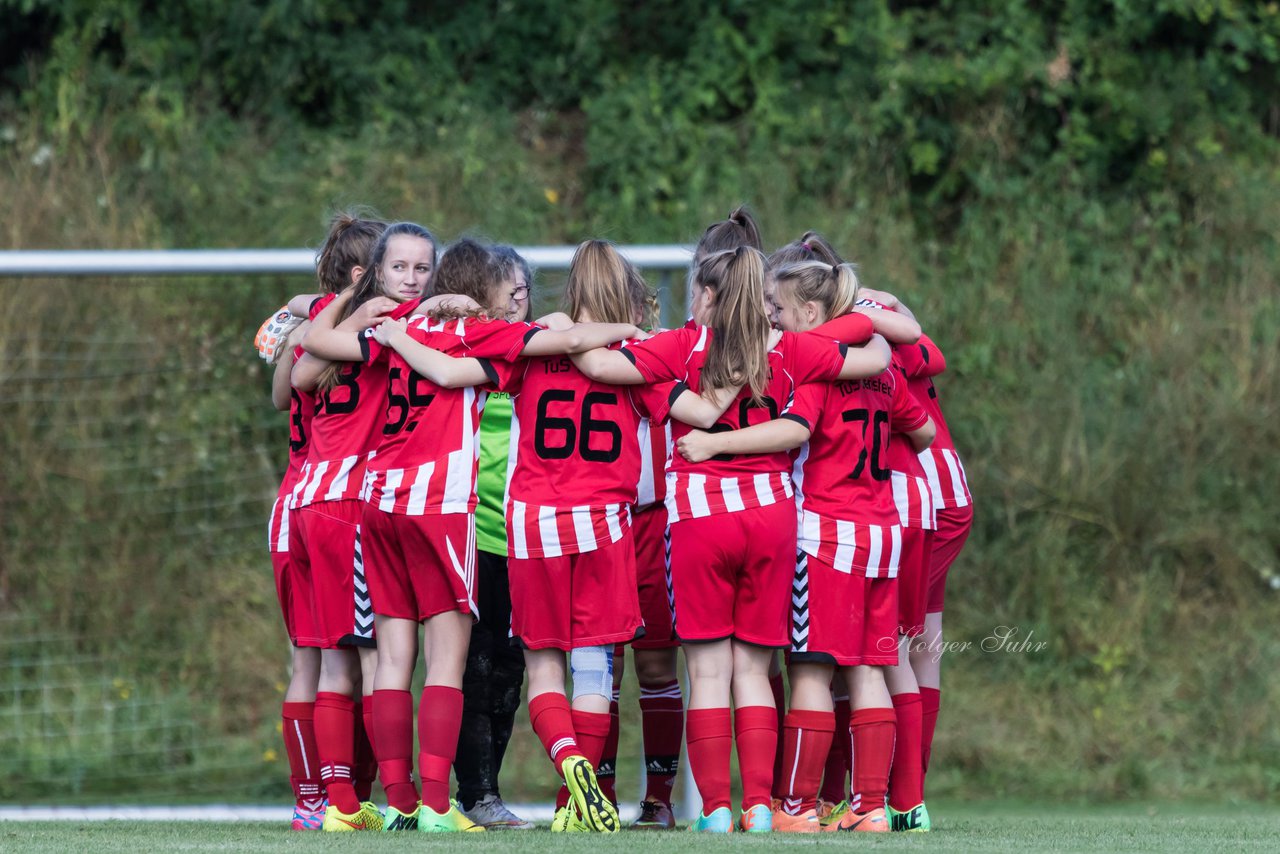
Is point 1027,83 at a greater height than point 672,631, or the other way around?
point 1027,83

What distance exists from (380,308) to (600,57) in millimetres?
5572

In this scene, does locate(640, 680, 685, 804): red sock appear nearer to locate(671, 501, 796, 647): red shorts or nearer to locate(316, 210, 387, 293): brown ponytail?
locate(671, 501, 796, 647): red shorts

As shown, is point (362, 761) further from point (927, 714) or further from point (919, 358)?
point (919, 358)

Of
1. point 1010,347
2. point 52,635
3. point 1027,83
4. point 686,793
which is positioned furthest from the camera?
point 1027,83

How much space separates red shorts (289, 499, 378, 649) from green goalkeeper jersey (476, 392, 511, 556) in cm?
36

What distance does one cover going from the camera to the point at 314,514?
4.34m

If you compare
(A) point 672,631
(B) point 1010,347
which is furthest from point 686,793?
(B) point 1010,347

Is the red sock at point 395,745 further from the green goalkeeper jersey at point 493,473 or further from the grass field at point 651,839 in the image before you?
the green goalkeeper jersey at point 493,473

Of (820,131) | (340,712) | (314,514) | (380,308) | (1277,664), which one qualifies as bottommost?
(1277,664)

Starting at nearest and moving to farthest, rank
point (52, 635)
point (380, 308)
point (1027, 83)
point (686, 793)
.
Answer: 1. point (380, 308)
2. point (686, 793)
3. point (52, 635)
4. point (1027, 83)

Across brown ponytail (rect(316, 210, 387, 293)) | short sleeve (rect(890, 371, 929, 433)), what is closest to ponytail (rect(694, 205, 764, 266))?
short sleeve (rect(890, 371, 929, 433))

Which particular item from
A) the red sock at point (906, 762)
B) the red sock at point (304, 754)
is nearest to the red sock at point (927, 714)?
the red sock at point (906, 762)

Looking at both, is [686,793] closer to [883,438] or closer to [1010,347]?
[883,438]

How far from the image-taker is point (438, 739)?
162 inches
